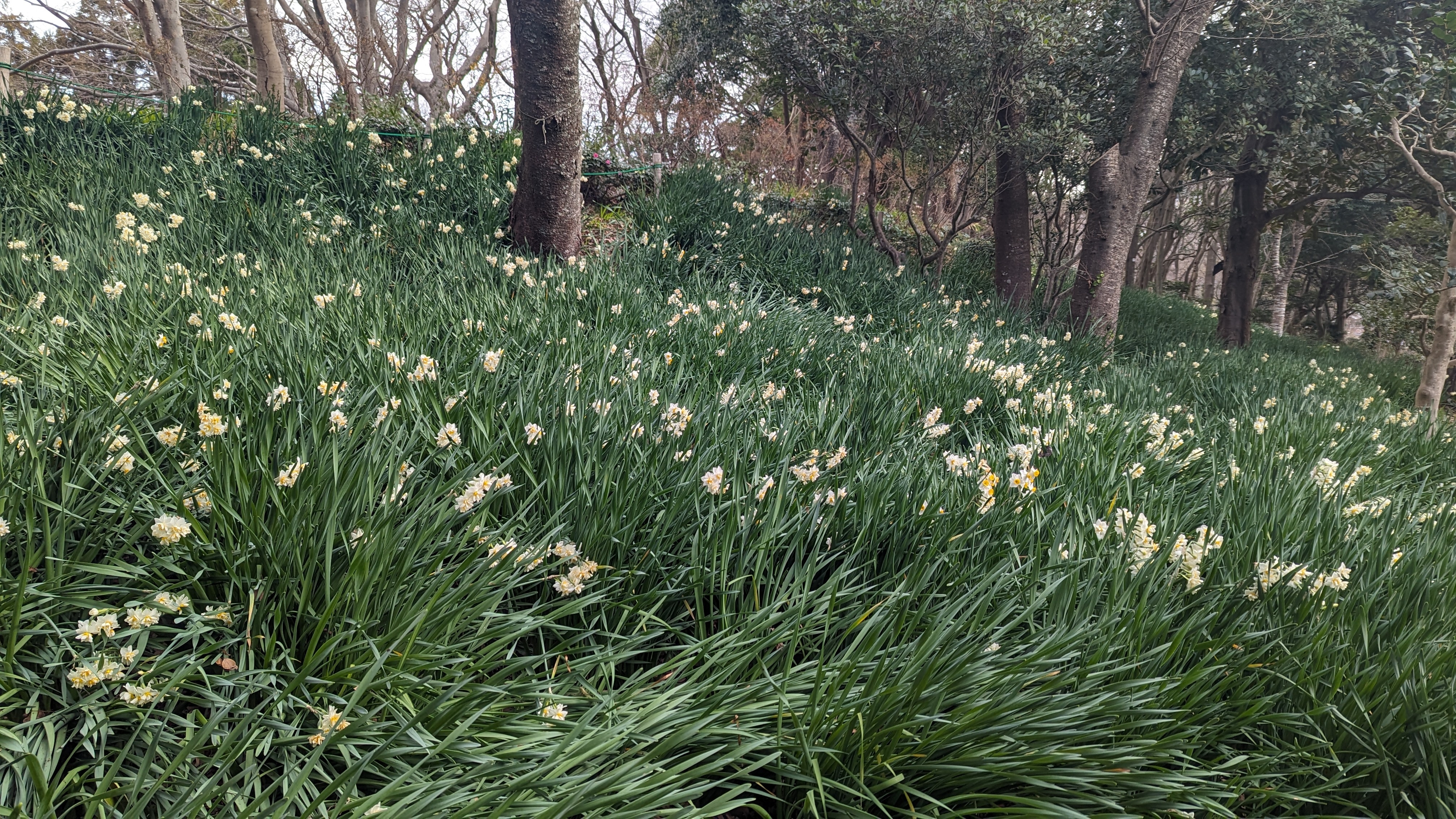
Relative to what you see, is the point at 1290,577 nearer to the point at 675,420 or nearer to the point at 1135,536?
the point at 1135,536

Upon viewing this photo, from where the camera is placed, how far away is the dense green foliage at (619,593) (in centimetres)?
134

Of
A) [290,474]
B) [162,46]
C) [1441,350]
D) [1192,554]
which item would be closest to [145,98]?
[290,474]

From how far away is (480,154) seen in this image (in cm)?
652

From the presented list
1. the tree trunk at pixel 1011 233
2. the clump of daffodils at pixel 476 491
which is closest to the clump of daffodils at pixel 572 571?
the clump of daffodils at pixel 476 491

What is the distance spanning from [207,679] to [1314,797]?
7.61 ft

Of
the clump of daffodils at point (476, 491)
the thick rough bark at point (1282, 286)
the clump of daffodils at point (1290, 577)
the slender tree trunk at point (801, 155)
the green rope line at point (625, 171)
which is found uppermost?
the slender tree trunk at point (801, 155)

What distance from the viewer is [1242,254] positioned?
10.9 m

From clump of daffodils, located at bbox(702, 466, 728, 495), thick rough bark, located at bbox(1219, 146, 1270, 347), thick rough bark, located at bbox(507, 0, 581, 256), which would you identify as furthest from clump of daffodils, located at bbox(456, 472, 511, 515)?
thick rough bark, located at bbox(1219, 146, 1270, 347)

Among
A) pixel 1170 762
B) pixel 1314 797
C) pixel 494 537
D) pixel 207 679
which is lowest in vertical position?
pixel 1314 797

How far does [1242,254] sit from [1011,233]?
16.0 ft

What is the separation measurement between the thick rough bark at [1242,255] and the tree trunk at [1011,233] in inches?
159

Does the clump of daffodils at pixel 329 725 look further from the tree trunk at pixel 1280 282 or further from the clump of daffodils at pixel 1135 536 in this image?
the tree trunk at pixel 1280 282

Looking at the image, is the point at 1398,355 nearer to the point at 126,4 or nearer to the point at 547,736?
→ the point at 547,736

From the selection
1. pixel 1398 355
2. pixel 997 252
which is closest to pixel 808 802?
pixel 997 252
